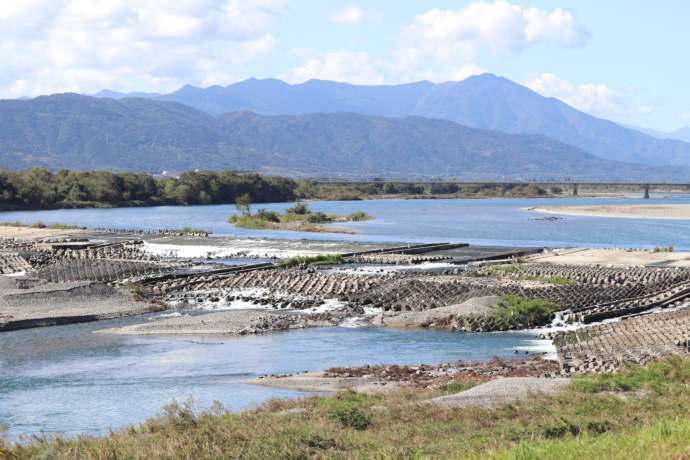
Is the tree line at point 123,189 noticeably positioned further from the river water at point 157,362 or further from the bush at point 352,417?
the bush at point 352,417

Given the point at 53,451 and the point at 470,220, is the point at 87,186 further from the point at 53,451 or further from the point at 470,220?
the point at 53,451

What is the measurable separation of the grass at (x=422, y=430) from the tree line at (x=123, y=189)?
441 feet

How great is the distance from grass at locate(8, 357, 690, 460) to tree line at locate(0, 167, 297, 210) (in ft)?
441

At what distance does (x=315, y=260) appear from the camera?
5684 centimetres

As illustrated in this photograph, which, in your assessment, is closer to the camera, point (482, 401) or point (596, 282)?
point (482, 401)

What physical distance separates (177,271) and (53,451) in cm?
4055

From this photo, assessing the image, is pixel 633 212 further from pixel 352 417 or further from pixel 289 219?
pixel 352 417

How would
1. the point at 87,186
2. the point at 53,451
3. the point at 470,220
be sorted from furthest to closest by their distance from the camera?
the point at 87,186 → the point at 470,220 → the point at 53,451

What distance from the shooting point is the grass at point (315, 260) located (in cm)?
5434

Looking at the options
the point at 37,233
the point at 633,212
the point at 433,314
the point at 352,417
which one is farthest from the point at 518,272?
the point at 633,212

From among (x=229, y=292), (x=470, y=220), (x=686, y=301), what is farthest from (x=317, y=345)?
(x=470, y=220)

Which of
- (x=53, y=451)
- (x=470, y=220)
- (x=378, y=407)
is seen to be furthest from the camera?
(x=470, y=220)

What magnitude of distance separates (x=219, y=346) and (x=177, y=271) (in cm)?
2464

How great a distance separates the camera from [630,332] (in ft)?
92.3
